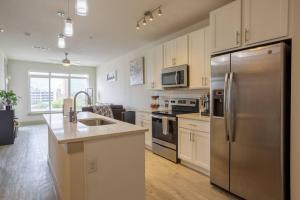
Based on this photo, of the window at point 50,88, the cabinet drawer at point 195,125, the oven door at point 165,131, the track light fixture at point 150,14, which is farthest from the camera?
the window at point 50,88

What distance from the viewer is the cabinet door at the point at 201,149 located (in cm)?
280

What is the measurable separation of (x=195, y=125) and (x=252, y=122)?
3.32 ft

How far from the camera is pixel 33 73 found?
8.27 meters

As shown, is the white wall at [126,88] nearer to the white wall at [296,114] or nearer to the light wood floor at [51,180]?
the light wood floor at [51,180]

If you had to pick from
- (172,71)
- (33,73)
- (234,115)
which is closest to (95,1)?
(172,71)

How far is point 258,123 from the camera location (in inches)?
79.8

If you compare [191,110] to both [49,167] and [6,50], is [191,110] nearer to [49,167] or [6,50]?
[49,167]

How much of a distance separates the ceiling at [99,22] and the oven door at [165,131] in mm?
1900

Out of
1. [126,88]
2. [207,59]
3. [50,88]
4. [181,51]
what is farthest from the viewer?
[50,88]

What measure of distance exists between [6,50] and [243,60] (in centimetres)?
708

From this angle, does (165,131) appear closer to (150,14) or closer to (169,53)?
(169,53)

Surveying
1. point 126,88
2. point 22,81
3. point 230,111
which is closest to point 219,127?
point 230,111

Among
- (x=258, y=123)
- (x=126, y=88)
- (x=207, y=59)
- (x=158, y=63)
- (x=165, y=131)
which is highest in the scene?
(x=158, y=63)

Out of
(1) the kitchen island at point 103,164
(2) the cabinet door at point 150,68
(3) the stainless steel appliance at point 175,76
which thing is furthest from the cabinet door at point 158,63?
(1) the kitchen island at point 103,164
